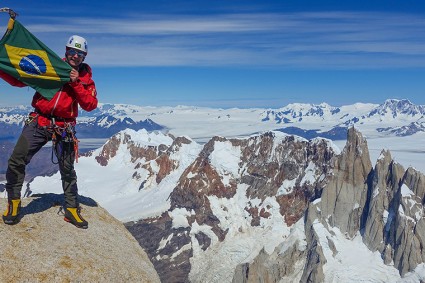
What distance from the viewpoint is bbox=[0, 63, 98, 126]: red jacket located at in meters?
20.1

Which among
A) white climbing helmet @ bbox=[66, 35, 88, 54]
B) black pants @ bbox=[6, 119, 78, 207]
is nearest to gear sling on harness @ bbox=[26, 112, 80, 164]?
black pants @ bbox=[6, 119, 78, 207]

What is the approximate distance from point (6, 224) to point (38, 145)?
4.01 metres

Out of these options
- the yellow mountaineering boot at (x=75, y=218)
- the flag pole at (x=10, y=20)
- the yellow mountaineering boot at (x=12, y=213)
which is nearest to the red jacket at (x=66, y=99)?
the flag pole at (x=10, y=20)

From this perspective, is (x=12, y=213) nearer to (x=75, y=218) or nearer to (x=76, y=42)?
(x=75, y=218)

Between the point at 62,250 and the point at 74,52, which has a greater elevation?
the point at 74,52

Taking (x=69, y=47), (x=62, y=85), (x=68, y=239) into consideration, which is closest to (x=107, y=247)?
(x=68, y=239)

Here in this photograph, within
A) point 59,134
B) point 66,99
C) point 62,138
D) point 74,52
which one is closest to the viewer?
point 74,52

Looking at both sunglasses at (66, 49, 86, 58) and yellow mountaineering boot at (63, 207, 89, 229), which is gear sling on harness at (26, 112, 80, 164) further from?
sunglasses at (66, 49, 86, 58)

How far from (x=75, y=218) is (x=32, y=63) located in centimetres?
740

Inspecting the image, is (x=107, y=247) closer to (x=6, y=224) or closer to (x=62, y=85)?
(x=6, y=224)

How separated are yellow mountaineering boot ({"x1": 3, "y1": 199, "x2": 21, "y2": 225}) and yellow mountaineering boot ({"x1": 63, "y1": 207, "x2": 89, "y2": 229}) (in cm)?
240

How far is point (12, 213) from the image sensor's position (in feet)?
63.3

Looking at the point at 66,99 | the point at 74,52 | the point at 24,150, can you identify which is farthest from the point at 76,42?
the point at 24,150

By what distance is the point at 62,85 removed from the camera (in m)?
20.1
